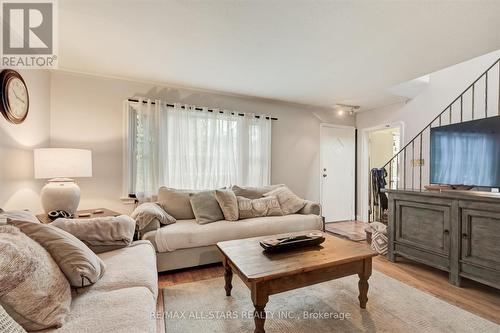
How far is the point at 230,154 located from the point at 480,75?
11.3 feet

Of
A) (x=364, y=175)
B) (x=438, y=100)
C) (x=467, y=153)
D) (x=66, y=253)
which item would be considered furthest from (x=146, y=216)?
(x=438, y=100)

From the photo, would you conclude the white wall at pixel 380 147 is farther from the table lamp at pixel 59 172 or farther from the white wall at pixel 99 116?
the table lamp at pixel 59 172

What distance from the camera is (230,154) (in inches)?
144

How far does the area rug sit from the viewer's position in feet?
5.20

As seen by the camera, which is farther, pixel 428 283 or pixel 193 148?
pixel 193 148

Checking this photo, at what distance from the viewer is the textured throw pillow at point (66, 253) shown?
117 centimetres

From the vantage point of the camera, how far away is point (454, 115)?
327 centimetres

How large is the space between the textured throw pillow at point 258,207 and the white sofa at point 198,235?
0.34 feet

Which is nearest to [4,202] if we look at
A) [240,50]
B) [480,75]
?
[240,50]

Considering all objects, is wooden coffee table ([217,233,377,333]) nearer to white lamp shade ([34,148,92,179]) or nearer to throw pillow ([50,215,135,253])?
throw pillow ([50,215,135,253])

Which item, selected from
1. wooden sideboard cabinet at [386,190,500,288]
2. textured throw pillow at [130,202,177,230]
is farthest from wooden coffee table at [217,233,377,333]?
wooden sideboard cabinet at [386,190,500,288]

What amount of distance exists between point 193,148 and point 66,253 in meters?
2.32

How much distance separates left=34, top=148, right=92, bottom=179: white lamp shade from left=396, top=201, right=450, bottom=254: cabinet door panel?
3.48 meters
